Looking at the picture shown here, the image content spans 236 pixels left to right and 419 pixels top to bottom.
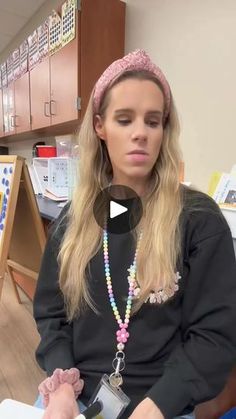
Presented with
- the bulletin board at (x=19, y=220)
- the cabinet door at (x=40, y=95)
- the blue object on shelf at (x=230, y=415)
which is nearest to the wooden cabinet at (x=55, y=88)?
the cabinet door at (x=40, y=95)

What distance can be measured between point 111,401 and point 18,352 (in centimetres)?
126

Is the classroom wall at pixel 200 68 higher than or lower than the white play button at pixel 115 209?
higher

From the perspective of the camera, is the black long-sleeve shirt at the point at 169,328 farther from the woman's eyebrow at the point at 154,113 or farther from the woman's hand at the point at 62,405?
the woman's eyebrow at the point at 154,113

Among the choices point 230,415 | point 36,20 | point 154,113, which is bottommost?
point 230,415

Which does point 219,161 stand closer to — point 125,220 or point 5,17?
point 125,220

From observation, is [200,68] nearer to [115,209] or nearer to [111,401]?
[115,209]

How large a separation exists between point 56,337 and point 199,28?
1537 millimetres

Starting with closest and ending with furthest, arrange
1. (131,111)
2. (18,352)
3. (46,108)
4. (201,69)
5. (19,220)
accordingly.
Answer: (131,111) → (201,69) → (18,352) → (19,220) → (46,108)

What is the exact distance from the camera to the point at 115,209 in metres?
0.78

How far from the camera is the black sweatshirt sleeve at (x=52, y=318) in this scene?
0.75m

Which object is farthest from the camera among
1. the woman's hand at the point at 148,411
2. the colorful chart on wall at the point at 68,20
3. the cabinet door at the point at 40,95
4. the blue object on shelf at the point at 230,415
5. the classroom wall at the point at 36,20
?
the classroom wall at the point at 36,20

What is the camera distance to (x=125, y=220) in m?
0.77

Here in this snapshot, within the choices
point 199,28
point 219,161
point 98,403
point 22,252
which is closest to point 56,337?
point 98,403

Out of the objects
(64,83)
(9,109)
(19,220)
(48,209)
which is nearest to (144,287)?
(48,209)
